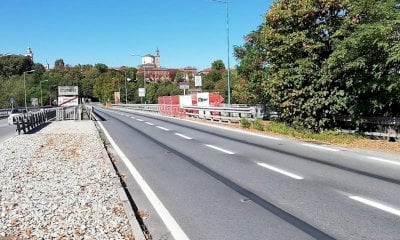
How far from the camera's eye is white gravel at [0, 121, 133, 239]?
627 cm

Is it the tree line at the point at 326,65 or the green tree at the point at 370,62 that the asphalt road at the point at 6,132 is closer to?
the tree line at the point at 326,65

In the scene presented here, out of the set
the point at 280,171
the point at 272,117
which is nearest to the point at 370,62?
the point at 280,171

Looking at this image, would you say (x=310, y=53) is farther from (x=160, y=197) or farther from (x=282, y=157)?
(x=160, y=197)

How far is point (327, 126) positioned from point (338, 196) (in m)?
12.1

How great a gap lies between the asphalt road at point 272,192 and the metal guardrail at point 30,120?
1245 cm

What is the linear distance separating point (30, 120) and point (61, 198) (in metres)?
21.5

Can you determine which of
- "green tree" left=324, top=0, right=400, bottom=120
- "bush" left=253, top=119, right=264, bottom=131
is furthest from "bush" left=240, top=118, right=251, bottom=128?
"green tree" left=324, top=0, right=400, bottom=120

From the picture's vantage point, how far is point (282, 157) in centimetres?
1315

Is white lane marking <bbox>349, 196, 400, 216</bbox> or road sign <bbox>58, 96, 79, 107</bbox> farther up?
road sign <bbox>58, 96, 79, 107</bbox>

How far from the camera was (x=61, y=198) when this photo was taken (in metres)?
8.30

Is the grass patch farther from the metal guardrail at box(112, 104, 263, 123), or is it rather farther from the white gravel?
the white gravel

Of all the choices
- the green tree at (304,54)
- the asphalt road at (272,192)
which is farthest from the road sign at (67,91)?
the asphalt road at (272,192)

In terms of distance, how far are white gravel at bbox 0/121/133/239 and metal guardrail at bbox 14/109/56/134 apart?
10.9m

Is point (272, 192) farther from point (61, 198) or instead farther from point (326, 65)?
point (326, 65)
